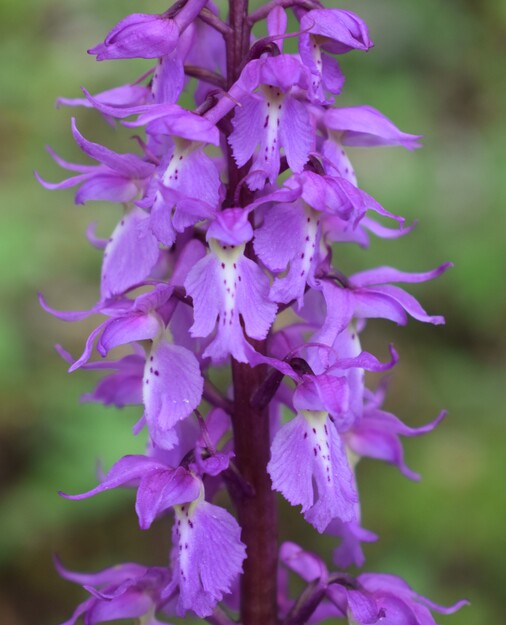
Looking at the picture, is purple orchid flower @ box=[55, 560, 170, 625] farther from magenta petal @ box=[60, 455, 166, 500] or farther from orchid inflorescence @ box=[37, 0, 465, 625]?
magenta petal @ box=[60, 455, 166, 500]

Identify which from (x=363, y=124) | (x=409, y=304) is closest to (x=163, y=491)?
(x=409, y=304)

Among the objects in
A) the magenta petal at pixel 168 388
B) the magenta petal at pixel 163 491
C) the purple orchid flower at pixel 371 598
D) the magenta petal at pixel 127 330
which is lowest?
the purple orchid flower at pixel 371 598

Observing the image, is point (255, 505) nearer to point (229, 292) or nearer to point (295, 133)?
point (229, 292)

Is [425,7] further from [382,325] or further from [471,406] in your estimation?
[471,406]

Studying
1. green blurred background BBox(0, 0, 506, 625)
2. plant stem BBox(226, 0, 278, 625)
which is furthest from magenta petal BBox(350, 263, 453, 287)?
green blurred background BBox(0, 0, 506, 625)

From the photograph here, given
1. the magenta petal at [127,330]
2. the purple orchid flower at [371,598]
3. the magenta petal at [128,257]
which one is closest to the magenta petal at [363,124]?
the magenta petal at [128,257]

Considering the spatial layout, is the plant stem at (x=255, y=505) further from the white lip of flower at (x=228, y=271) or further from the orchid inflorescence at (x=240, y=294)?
the white lip of flower at (x=228, y=271)
